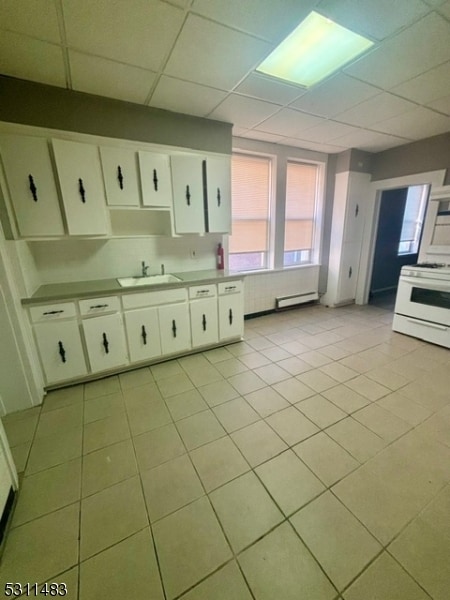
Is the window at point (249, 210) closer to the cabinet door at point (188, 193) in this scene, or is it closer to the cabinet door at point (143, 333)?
the cabinet door at point (188, 193)

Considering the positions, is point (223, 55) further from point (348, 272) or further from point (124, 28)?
point (348, 272)

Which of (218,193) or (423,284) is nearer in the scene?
(218,193)

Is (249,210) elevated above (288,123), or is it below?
below

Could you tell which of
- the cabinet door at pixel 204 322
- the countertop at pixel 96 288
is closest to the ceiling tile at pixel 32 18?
the countertop at pixel 96 288

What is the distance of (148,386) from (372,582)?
1.99m

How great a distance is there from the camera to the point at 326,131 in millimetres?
3291

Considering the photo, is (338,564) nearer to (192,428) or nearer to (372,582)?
(372,582)

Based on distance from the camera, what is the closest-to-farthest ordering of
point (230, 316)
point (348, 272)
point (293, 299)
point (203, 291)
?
point (203, 291)
point (230, 316)
point (293, 299)
point (348, 272)

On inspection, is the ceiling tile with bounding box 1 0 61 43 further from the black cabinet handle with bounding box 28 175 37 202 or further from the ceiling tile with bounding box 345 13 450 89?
the ceiling tile with bounding box 345 13 450 89

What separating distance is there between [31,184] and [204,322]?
2.06 metres

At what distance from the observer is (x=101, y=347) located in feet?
8.16

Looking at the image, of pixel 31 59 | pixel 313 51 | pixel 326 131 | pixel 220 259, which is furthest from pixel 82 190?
pixel 326 131

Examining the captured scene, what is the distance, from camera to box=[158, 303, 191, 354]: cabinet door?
9.07ft

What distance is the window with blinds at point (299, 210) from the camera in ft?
13.8
